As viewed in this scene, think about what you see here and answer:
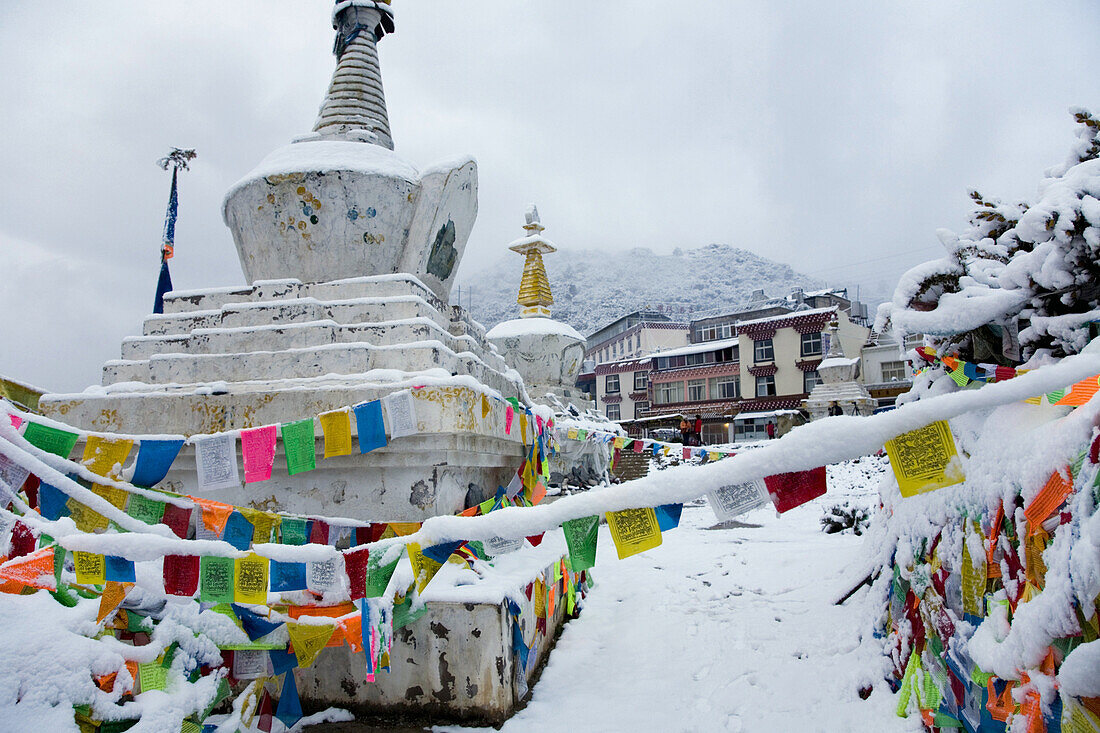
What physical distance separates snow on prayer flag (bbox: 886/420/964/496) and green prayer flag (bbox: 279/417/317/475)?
8.42 ft

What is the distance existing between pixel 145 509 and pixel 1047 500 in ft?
11.5

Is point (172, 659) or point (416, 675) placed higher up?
point (172, 659)

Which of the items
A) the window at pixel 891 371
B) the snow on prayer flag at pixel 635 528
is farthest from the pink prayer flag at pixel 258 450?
the window at pixel 891 371

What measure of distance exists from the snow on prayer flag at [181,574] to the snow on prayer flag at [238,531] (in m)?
0.41

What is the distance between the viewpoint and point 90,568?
230 cm

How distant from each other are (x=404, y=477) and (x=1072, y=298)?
3215 millimetres

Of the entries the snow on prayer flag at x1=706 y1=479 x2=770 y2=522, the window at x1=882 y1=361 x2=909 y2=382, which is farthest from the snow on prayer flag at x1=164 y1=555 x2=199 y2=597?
the window at x1=882 y1=361 x2=909 y2=382

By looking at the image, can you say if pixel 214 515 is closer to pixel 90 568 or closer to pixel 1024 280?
pixel 90 568

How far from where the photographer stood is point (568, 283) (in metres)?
121

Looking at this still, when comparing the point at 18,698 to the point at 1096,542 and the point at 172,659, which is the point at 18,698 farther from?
the point at 1096,542

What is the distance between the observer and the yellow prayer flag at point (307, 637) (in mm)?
2660

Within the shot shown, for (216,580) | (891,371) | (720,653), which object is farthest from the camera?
(891,371)

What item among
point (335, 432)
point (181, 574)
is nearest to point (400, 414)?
point (335, 432)

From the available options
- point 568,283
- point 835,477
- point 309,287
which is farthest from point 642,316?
point 568,283
